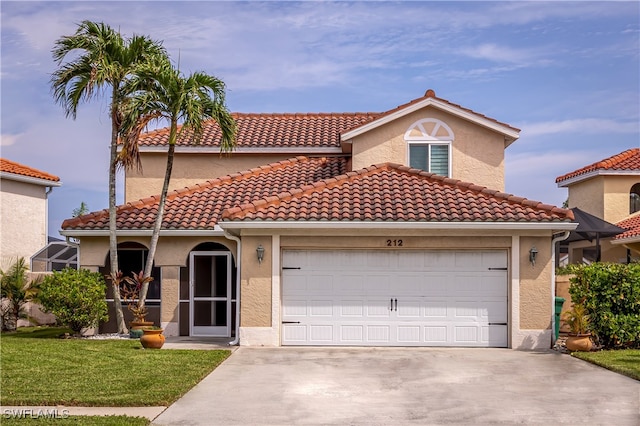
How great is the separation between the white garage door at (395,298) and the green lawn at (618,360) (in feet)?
7.27

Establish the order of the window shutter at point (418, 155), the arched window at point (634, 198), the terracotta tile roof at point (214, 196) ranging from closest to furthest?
the terracotta tile roof at point (214, 196) → the window shutter at point (418, 155) → the arched window at point (634, 198)

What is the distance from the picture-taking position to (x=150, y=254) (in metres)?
19.6

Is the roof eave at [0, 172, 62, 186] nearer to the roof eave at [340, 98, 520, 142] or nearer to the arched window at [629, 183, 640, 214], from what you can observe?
the roof eave at [340, 98, 520, 142]

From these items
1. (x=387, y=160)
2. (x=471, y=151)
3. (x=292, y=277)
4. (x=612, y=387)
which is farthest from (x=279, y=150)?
(x=612, y=387)

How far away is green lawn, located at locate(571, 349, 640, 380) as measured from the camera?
45.0ft

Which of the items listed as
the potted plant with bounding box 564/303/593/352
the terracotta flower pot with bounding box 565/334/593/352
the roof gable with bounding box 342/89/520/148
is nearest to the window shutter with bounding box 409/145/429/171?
the roof gable with bounding box 342/89/520/148

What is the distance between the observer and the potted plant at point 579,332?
55.4 ft

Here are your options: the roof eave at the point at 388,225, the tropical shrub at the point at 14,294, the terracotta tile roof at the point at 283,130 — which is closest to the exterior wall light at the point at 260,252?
the roof eave at the point at 388,225

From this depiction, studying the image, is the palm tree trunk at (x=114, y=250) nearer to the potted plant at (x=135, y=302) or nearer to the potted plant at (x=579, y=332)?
the potted plant at (x=135, y=302)

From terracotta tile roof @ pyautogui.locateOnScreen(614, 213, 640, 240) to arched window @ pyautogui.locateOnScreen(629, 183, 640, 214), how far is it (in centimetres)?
111

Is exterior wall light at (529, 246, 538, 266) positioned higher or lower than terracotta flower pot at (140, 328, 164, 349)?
higher

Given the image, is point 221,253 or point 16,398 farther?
point 221,253

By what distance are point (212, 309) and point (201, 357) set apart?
5346 mm

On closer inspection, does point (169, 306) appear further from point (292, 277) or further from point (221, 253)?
point (292, 277)
